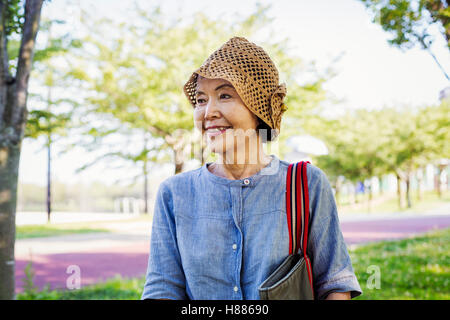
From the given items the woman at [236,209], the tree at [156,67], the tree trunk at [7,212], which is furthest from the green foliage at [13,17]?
the tree at [156,67]

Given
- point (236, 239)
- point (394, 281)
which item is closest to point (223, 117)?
point (236, 239)

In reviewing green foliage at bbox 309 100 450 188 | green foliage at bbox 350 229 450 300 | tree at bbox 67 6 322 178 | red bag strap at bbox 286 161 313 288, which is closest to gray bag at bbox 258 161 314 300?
Answer: red bag strap at bbox 286 161 313 288

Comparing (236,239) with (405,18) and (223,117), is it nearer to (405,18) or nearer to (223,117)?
(223,117)

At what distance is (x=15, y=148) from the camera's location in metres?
3.71

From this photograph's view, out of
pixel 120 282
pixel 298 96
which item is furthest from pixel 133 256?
pixel 298 96

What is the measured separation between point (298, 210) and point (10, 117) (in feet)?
10.5

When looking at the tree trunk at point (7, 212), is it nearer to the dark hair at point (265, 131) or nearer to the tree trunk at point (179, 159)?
the dark hair at point (265, 131)

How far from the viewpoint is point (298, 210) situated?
138cm

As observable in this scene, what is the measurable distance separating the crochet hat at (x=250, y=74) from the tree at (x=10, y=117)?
2.81 metres

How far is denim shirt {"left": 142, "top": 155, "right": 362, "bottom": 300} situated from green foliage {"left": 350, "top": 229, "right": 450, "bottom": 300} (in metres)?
3.99

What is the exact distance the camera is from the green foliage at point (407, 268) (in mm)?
5109

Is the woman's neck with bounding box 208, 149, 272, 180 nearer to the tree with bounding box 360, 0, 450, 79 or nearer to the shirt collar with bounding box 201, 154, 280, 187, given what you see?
the shirt collar with bounding box 201, 154, 280, 187
